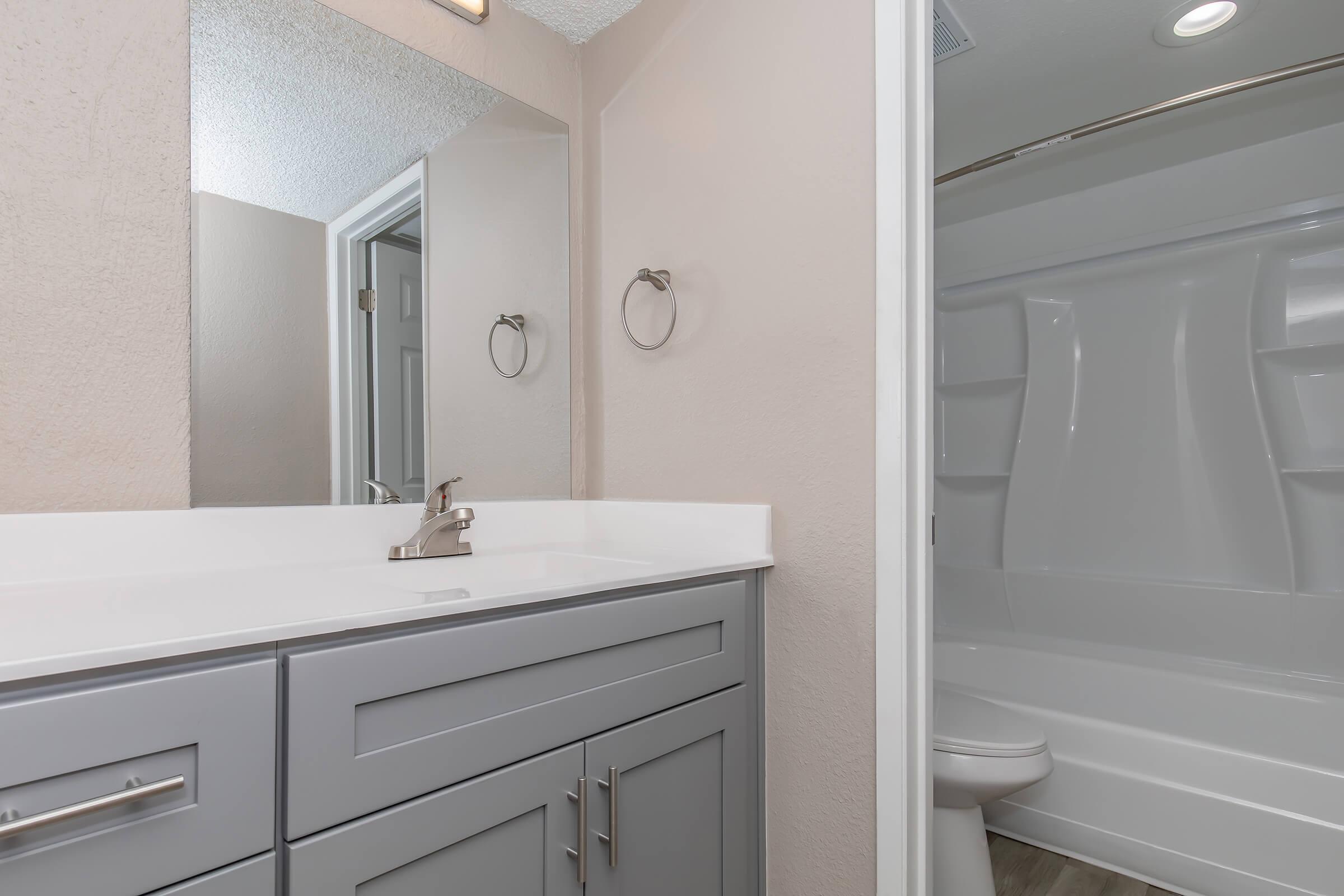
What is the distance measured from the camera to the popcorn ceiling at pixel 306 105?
1146 mm

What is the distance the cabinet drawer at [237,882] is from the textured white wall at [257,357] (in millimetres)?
655

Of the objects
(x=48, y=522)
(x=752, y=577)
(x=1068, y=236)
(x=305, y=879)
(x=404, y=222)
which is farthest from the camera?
(x=1068, y=236)

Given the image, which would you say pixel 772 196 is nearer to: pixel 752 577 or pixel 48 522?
pixel 752 577

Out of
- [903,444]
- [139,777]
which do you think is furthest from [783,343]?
[139,777]

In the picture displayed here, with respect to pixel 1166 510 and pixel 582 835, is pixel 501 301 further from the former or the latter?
pixel 1166 510

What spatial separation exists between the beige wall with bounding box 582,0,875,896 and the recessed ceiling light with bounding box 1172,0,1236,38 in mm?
990

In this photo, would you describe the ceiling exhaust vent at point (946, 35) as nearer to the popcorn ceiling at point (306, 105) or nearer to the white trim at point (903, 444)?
the white trim at point (903, 444)

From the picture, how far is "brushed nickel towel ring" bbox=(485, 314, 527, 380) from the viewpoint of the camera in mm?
1574

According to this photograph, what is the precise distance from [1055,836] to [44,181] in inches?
99.7

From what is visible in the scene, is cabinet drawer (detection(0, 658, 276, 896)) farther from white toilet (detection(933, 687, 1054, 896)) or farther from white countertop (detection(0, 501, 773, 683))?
white toilet (detection(933, 687, 1054, 896))

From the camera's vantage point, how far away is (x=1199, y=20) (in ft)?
5.25

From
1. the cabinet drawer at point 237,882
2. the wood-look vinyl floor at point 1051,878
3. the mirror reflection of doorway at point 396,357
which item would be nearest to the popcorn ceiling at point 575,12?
the mirror reflection of doorway at point 396,357

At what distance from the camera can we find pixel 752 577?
129 centimetres

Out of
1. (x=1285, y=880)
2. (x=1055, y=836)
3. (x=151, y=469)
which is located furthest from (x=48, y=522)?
(x=1285, y=880)
